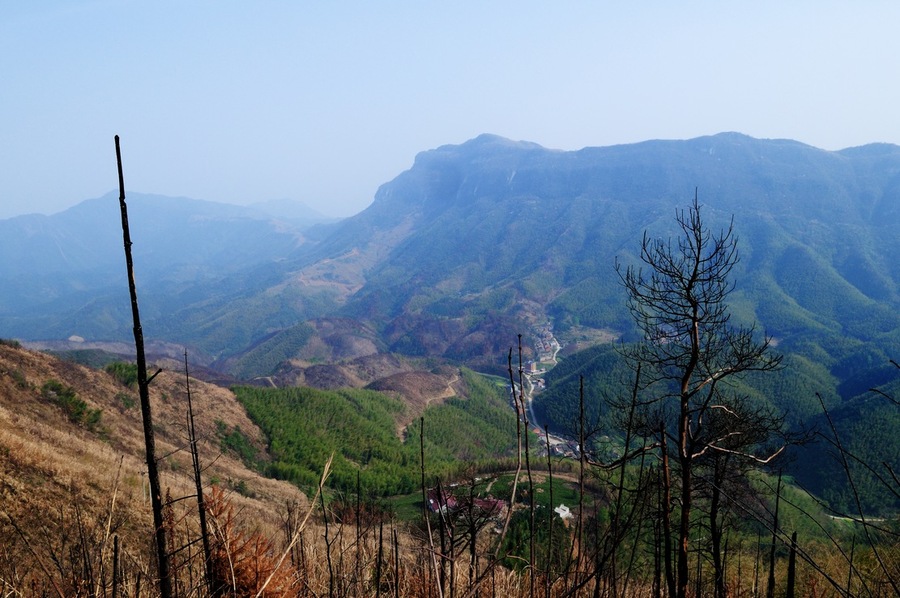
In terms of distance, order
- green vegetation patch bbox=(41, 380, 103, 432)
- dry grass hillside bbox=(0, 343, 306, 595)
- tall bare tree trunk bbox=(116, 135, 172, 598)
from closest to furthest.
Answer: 1. tall bare tree trunk bbox=(116, 135, 172, 598)
2. dry grass hillside bbox=(0, 343, 306, 595)
3. green vegetation patch bbox=(41, 380, 103, 432)

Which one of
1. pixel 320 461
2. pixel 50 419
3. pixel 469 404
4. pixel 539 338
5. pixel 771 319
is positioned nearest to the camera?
pixel 50 419

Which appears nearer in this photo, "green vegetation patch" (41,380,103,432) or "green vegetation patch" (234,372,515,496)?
"green vegetation patch" (41,380,103,432)

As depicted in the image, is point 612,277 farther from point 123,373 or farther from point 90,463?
point 90,463

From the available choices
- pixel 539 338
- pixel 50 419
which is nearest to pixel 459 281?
pixel 539 338

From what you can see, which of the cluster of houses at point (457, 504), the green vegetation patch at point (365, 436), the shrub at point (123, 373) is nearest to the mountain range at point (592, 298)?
the green vegetation patch at point (365, 436)

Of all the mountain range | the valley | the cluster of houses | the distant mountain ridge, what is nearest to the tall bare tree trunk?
the valley

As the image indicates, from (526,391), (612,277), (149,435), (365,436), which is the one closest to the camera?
(149,435)

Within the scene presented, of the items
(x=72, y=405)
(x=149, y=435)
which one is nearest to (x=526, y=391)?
(x=72, y=405)

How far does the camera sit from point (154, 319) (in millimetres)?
178250

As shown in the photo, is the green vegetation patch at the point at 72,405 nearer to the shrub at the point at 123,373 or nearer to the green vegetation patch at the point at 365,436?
the shrub at the point at 123,373

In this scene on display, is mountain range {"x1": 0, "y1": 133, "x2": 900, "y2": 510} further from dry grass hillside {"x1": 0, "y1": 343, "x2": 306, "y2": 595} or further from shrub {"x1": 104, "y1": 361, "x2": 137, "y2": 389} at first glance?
dry grass hillside {"x1": 0, "y1": 343, "x2": 306, "y2": 595}

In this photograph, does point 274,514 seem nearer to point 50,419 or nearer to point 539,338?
point 50,419

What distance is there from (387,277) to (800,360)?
143m

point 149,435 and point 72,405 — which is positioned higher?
point 149,435
